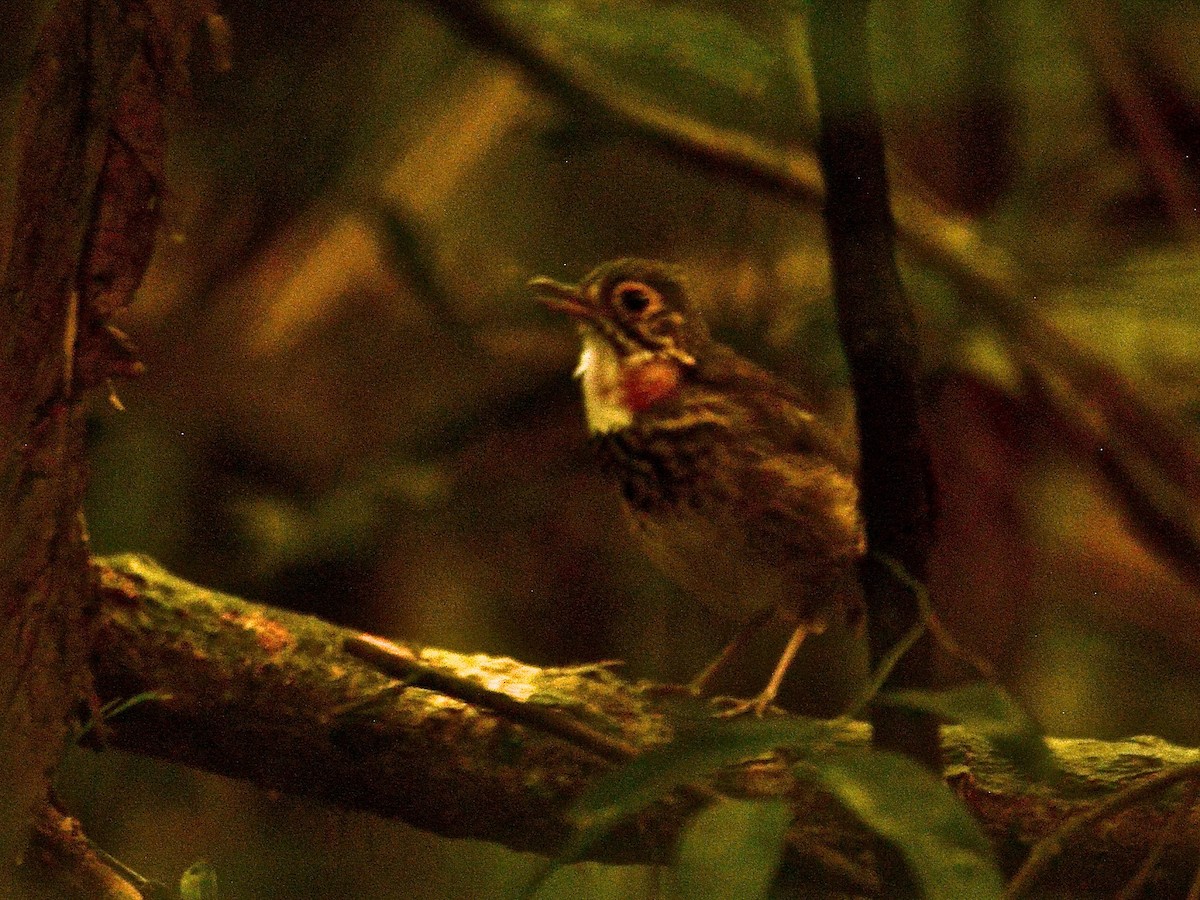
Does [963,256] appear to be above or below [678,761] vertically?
above

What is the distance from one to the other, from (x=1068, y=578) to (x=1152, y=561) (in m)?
0.17

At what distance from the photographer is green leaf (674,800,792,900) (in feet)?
2.80

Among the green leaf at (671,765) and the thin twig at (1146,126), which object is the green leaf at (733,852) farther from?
the thin twig at (1146,126)

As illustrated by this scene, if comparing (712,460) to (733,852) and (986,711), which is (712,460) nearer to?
(986,711)

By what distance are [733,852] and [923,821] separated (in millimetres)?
103

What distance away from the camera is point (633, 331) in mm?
1725

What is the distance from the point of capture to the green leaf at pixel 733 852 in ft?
2.80

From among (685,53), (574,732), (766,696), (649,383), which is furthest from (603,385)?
(574,732)

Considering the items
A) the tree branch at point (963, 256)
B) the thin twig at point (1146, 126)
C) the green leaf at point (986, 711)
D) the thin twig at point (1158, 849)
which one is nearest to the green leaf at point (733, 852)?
the green leaf at point (986, 711)

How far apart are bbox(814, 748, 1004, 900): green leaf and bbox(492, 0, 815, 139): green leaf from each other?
0.60m

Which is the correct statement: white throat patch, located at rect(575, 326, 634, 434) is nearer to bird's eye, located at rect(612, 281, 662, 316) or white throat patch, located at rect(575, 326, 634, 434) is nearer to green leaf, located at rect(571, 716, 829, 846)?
bird's eye, located at rect(612, 281, 662, 316)

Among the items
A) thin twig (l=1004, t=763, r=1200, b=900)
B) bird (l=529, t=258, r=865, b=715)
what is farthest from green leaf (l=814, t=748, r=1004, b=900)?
bird (l=529, t=258, r=865, b=715)

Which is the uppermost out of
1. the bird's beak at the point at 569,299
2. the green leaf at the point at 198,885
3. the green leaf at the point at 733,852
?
the bird's beak at the point at 569,299

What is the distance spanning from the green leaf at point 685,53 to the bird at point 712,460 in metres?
0.20
